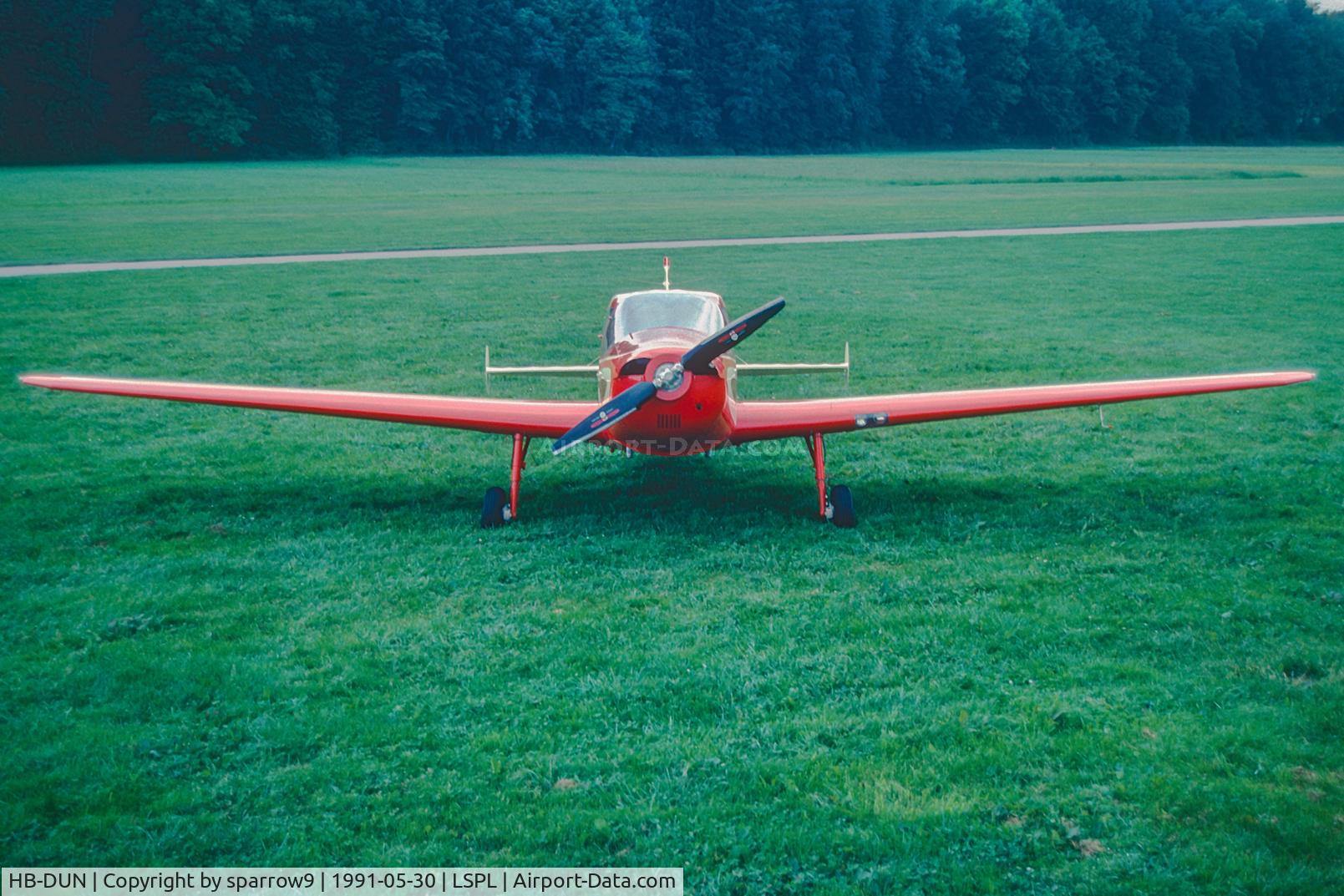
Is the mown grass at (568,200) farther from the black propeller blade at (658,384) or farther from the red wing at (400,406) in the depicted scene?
the black propeller blade at (658,384)

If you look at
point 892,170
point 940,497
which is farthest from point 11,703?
point 892,170

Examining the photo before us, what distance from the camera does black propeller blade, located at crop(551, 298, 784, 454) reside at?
755cm

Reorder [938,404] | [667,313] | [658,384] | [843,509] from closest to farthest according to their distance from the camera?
[658,384], [843,509], [938,404], [667,313]

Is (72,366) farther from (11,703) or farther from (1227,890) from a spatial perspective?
(1227,890)

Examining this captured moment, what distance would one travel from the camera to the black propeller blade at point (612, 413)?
763 cm

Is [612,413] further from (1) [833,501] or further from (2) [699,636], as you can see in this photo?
(1) [833,501]

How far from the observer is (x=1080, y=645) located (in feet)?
21.3

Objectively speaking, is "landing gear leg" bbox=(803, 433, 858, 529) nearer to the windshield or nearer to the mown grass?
the windshield

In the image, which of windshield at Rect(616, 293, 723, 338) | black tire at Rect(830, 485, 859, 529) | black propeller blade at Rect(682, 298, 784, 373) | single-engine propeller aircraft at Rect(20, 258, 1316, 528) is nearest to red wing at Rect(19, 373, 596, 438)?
single-engine propeller aircraft at Rect(20, 258, 1316, 528)

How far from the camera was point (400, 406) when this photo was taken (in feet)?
29.2

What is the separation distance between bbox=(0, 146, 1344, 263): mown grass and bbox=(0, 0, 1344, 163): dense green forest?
9554 millimetres

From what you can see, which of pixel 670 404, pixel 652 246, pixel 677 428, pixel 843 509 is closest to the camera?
pixel 670 404
